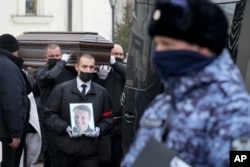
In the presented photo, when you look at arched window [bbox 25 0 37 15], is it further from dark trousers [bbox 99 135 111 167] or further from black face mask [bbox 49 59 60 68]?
dark trousers [bbox 99 135 111 167]

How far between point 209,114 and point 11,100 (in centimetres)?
531

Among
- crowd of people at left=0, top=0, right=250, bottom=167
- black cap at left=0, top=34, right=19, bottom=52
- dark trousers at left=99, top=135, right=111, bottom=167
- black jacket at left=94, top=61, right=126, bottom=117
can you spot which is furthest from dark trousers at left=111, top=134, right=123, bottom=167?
crowd of people at left=0, top=0, right=250, bottom=167

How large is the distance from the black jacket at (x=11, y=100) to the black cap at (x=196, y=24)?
16.9 ft

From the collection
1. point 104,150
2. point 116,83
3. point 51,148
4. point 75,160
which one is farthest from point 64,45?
point 75,160

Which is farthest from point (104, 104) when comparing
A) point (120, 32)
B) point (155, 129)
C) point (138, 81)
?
point (120, 32)

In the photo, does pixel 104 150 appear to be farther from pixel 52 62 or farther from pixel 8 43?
pixel 52 62

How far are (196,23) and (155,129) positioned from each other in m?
0.41

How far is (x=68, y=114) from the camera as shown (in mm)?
7656

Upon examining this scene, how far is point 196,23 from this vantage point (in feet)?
8.76

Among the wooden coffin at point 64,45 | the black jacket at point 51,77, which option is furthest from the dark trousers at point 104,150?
the wooden coffin at point 64,45

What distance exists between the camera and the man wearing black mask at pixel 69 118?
7559mm

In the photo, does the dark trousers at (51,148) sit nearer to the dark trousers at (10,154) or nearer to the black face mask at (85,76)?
the dark trousers at (10,154)

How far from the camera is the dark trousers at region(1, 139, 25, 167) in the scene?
7.93 meters

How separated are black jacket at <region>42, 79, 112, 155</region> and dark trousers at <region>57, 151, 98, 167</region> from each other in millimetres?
67
